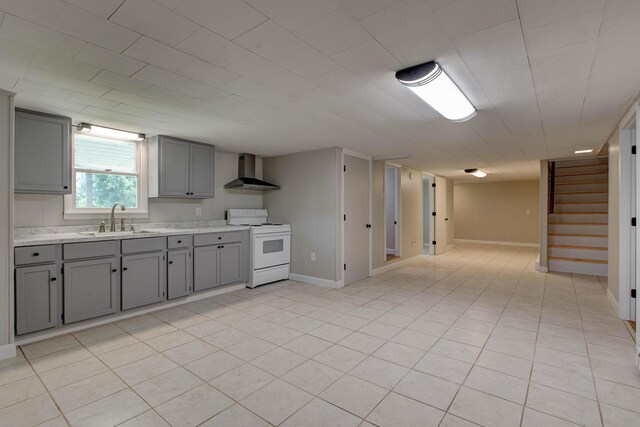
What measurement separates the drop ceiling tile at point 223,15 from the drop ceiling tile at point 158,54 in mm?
394

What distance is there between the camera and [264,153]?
17.4 ft

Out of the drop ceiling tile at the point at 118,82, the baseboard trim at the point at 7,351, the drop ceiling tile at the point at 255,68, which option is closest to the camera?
the drop ceiling tile at the point at 255,68

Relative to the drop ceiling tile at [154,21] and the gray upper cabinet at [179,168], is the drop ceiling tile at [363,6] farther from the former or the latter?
the gray upper cabinet at [179,168]

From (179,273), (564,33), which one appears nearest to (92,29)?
(564,33)

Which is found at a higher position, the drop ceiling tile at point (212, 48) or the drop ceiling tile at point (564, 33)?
the drop ceiling tile at point (212, 48)

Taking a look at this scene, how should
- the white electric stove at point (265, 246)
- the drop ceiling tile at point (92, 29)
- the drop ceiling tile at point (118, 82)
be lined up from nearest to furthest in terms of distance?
1. the drop ceiling tile at point (92, 29)
2. the drop ceiling tile at point (118, 82)
3. the white electric stove at point (265, 246)

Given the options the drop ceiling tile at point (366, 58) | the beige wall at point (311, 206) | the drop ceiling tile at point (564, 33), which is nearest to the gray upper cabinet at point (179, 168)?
the beige wall at point (311, 206)

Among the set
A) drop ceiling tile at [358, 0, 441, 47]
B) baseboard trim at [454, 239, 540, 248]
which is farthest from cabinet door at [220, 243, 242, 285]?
baseboard trim at [454, 239, 540, 248]

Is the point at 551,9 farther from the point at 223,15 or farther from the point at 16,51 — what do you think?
the point at 16,51

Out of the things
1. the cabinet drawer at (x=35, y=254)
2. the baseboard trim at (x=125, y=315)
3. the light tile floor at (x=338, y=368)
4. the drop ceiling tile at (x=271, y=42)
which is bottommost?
the light tile floor at (x=338, y=368)

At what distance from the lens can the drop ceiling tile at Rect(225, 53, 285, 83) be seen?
2.03 m

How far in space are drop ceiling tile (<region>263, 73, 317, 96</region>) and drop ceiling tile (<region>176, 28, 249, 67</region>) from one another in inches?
15.5

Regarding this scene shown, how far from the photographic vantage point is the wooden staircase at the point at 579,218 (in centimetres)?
592

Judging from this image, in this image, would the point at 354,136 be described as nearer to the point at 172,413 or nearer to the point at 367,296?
the point at 367,296
